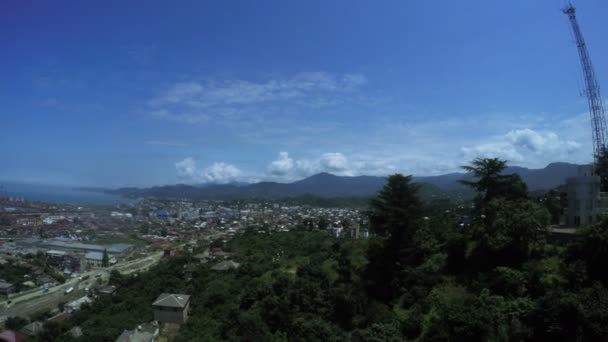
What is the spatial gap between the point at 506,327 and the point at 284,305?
6.21 m

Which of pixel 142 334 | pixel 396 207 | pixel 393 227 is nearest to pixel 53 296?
pixel 142 334

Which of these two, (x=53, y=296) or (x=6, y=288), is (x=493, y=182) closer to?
(x=53, y=296)

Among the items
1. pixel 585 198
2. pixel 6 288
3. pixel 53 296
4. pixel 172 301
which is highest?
pixel 585 198

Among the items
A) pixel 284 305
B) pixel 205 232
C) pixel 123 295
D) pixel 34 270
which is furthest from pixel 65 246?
pixel 284 305

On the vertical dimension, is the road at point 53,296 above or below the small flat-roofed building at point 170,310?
below

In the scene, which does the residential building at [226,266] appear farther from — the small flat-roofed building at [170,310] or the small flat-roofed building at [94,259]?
the small flat-roofed building at [94,259]

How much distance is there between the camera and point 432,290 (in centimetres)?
992

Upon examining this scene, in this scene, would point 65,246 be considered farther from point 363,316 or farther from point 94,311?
point 363,316

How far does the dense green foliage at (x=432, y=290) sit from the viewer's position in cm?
726

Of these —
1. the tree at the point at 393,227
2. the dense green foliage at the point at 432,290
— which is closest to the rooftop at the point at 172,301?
the dense green foliage at the point at 432,290

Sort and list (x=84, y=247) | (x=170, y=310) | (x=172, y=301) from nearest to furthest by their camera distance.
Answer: (x=170, y=310)
(x=172, y=301)
(x=84, y=247)

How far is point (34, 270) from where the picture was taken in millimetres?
34719

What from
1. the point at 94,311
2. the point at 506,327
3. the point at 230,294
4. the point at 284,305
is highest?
the point at 506,327

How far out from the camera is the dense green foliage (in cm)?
726
